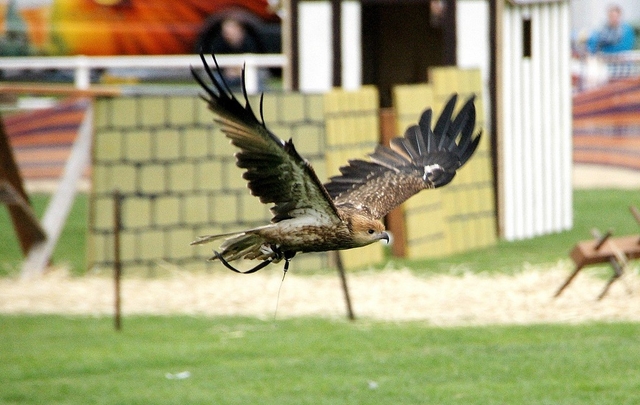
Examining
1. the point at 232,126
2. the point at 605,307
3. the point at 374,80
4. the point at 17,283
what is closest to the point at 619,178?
the point at 374,80

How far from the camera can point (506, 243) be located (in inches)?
528

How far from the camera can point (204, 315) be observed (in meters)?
10.0

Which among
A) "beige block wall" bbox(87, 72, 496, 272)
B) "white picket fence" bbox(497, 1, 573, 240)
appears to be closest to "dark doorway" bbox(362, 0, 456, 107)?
"white picket fence" bbox(497, 1, 573, 240)

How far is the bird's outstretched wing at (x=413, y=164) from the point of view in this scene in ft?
23.7

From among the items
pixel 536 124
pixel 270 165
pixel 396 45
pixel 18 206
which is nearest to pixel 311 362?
pixel 270 165

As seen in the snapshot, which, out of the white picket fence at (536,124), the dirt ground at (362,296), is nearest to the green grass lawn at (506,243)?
the white picket fence at (536,124)

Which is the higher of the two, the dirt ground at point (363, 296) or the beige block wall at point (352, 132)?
the beige block wall at point (352, 132)

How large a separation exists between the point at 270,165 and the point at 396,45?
1083cm

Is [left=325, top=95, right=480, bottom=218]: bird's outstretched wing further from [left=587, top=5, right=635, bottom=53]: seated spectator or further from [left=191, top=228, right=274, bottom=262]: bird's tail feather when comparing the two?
[left=587, top=5, right=635, bottom=53]: seated spectator

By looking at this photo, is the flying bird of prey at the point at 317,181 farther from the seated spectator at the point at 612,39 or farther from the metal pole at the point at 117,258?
the seated spectator at the point at 612,39

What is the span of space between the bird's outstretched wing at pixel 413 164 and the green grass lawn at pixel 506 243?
4.02 meters

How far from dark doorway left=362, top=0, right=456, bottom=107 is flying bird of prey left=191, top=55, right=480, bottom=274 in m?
8.41

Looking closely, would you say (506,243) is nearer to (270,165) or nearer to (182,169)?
(182,169)

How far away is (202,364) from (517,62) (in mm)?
6268
